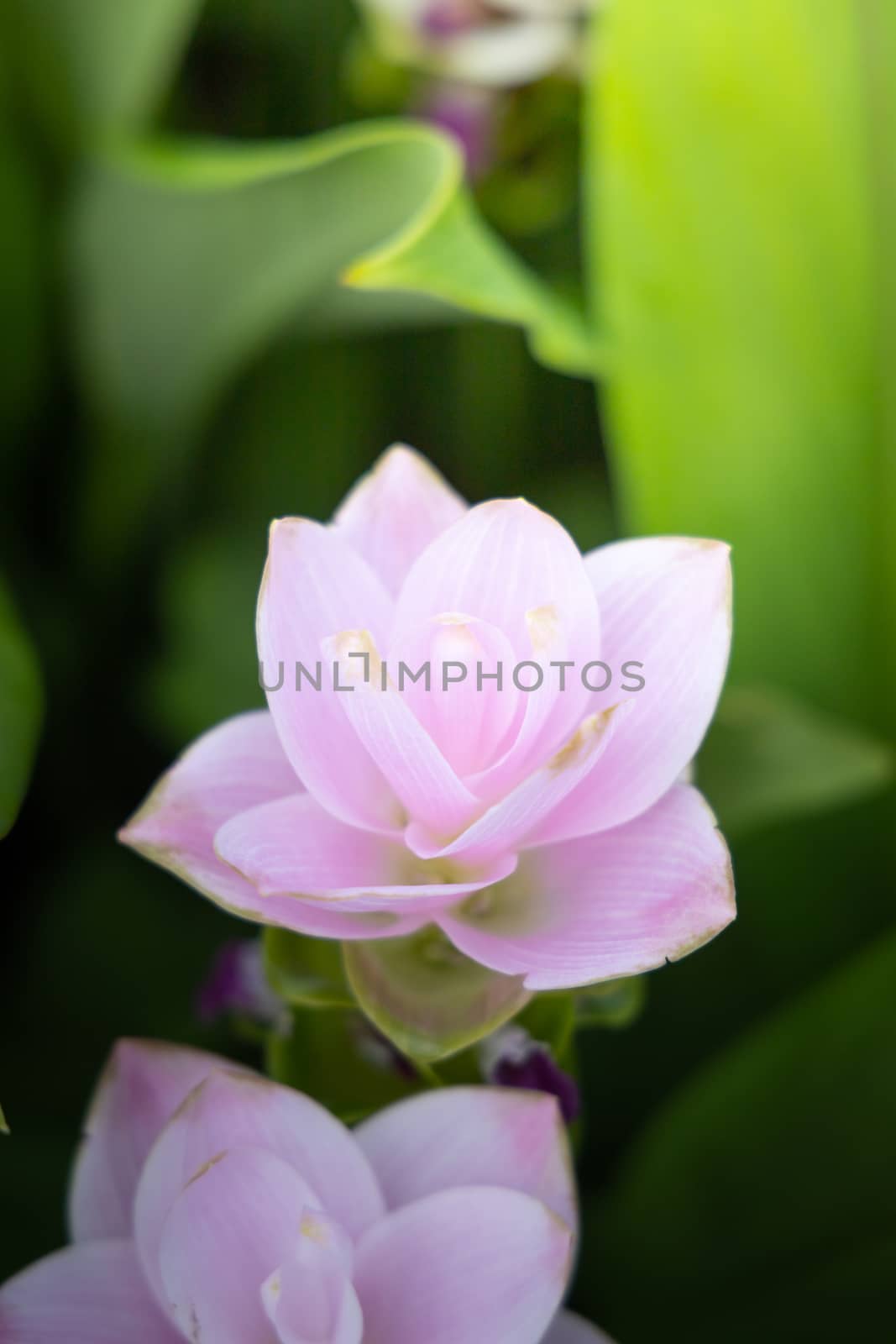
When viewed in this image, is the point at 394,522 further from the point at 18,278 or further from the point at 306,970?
the point at 18,278

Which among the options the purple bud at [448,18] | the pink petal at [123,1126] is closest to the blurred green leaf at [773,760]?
the pink petal at [123,1126]

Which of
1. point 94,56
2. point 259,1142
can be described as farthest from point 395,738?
point 94,56

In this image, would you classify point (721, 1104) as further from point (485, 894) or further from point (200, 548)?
point (200, 548)

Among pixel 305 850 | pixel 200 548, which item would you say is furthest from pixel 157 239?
pixel 305 850

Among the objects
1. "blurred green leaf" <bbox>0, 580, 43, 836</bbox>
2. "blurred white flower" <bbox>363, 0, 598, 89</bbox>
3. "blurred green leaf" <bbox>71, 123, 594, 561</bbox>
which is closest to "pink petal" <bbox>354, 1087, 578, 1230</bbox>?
"blurred green leaf" <bbox>0, 580, 43, 836</bbox>

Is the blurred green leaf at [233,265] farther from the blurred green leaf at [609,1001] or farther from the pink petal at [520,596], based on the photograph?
the blurred green leaf at [609,1001]

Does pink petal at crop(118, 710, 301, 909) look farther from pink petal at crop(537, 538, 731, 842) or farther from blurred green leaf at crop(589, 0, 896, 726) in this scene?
blurred green leaf at crop(589, 0, 896, 726)

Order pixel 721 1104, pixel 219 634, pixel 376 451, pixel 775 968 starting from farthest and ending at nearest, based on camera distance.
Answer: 1. pixel 376 451
2. pixel 219 634
3. pixel 775 968
4. pixel 721 1104
